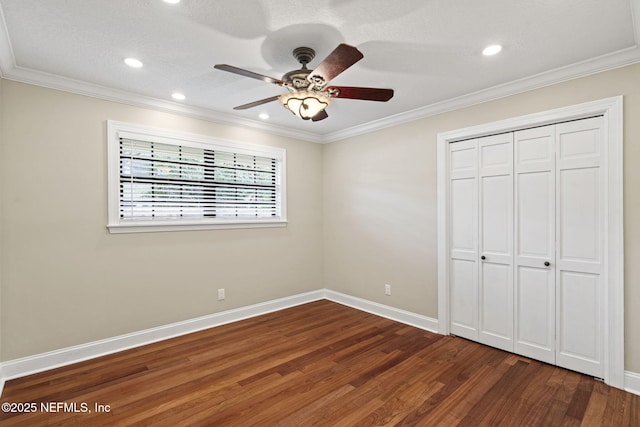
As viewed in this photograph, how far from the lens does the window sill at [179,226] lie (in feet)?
9.98

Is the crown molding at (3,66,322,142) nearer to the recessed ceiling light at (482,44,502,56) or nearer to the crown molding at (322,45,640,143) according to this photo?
the crown molding at (322,45,640,143)

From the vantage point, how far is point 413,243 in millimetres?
3699

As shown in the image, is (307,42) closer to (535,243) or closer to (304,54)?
(304,54)

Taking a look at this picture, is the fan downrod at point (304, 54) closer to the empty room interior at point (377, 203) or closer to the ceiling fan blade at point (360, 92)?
the empty room interior at point (377, 203)

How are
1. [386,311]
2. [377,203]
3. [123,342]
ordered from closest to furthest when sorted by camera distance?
[123,342] < [386,311] < [377,203]

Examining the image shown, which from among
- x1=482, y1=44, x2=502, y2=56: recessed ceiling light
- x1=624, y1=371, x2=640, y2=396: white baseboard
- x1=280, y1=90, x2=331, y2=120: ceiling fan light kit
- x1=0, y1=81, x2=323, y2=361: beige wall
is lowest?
x1=624, y1=371, x2=640, y2=396: white baseboard

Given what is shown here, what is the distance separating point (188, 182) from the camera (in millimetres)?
3500

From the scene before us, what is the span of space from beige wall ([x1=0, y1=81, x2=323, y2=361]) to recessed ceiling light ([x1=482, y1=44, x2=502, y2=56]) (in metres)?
2.86

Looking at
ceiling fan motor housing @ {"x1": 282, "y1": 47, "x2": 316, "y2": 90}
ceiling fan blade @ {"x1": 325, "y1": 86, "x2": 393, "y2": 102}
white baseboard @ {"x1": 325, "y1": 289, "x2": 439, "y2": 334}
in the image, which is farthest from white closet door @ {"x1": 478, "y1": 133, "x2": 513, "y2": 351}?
ceiling fan motor housing @ {"x1": 282, "y1": 47, "x2": 316, "y2": 90}

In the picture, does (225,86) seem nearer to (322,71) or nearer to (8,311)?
(322,71)

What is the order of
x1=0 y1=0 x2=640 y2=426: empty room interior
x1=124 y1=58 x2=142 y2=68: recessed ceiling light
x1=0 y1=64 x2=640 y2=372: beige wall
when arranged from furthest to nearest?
1. x1=0 y1=64 x2=640 y2=372: beige wall
2. x1=124 y1=58 x2=142 y2=68: recessed ceiling light
3. x1=0 y1=0 x2=640 y2=426: empty room interior

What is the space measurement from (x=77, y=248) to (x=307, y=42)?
272 centimetres

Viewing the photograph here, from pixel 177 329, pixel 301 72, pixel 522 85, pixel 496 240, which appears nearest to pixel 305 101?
pixel 301 72

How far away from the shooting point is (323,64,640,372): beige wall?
7.64 ft
